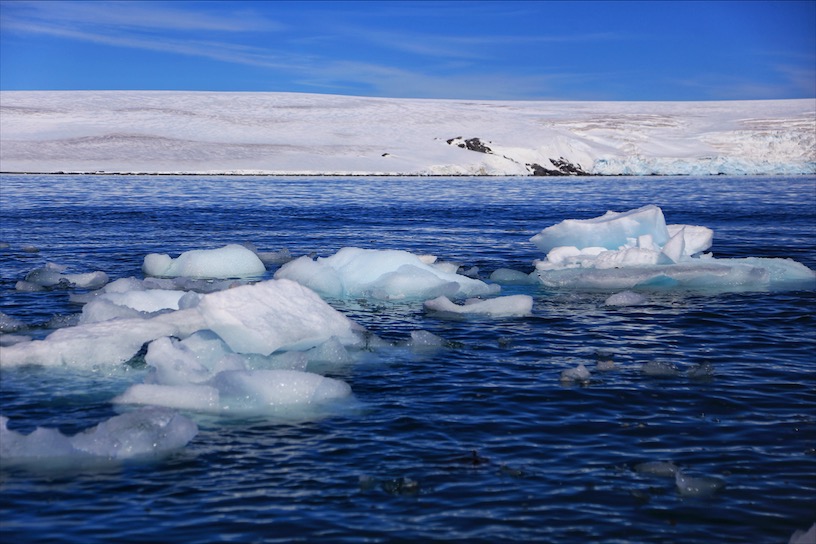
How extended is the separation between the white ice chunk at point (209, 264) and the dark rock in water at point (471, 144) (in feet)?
166

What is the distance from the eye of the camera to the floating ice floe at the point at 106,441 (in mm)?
6902

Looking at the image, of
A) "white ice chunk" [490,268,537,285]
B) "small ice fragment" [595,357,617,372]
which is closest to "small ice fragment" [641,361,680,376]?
"small ice fragment" [595,357,617,372]

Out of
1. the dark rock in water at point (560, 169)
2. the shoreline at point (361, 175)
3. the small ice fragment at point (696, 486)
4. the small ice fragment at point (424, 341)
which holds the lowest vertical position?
the small ice fragment at point (696, 486)

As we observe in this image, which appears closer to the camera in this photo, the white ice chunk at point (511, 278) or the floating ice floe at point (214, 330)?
the floating ice floe at point (214, 330)

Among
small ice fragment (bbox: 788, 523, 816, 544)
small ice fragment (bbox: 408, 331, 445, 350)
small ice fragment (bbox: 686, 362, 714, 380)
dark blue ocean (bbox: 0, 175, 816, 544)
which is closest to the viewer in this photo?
small ice fragment (bbox: 788, 523, 816, 544)

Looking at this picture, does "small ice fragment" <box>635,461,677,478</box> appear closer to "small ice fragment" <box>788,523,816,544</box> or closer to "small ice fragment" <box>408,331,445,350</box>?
"small ice fragment" <box>788,523,816,544</box>

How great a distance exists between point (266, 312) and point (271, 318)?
0.29 feet

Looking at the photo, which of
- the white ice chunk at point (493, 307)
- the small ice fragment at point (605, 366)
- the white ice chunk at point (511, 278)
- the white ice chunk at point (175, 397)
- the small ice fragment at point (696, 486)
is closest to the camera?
the small ice fragment at point (696, 486)

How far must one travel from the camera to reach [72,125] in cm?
6769

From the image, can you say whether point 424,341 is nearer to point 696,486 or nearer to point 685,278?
point 696,486

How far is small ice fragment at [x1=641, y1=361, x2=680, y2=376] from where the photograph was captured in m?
9.49

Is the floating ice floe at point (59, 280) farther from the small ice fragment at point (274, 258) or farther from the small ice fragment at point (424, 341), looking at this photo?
the small ice fragment at point (424, 341)

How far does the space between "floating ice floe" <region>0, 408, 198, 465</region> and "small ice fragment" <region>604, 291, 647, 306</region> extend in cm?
772

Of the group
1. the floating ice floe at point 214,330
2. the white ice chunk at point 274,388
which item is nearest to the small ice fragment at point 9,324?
the floating ice floe at point 214,330
